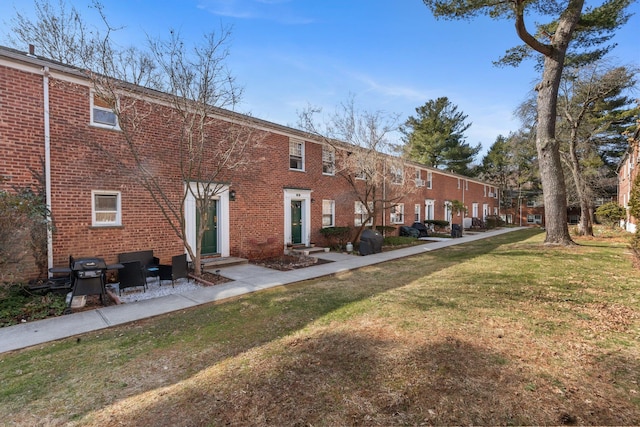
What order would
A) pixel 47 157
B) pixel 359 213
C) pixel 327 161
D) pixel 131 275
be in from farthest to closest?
pixel 359 213 < pixel 327 161 < pixel 47 157 < pixel 131 275

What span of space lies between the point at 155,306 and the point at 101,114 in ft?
17.3

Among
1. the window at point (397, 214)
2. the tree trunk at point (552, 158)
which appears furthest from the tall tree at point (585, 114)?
the window at point (397, 214)

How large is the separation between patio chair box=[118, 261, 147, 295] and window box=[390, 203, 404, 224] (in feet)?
48.5

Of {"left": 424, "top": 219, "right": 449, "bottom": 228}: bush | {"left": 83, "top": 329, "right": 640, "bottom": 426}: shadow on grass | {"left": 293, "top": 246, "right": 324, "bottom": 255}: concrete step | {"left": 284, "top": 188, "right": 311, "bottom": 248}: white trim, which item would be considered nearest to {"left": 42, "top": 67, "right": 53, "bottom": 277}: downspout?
{"left": 83, "top": 329, "right": 640, "bottom": 426}: shadow on grass

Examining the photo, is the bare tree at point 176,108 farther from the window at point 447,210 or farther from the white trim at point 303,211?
the window at point 447,210

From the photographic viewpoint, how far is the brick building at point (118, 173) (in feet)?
21.5

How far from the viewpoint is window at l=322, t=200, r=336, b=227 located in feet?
46.6

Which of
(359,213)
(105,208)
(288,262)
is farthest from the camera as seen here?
(359,213)

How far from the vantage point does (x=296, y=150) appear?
1297 cm

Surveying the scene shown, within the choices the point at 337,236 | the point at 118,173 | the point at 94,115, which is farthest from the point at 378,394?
the point at 337,236

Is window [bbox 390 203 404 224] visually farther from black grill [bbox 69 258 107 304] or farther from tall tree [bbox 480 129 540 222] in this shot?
tall tree [bbox 480 129 540 222]

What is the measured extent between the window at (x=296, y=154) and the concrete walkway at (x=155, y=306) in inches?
195

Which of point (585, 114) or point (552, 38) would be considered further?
point (585, 114)

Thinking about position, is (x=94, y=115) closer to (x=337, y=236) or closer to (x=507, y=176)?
(x=337, y=236)
